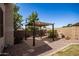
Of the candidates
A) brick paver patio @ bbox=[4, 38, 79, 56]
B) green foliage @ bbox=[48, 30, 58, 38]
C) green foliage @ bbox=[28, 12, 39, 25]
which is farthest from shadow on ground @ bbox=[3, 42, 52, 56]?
green foliage @ bbox=[28, 12, 39, 25]

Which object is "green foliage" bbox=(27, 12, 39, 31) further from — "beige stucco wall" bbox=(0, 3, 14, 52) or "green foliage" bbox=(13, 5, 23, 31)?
"beige stucco wall" bbox=(0, 3, 14, 52)

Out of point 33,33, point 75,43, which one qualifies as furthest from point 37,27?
point 75,43

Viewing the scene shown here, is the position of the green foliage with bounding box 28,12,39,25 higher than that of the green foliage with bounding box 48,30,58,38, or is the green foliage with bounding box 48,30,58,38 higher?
the green foliage with bounding box 28,12,39,25

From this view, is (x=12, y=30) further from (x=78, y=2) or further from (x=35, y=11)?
(x=78, y=2)

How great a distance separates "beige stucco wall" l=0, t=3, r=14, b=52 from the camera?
10.8 metres

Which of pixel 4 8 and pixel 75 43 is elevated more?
pixel 4 8

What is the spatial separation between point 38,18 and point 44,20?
0.13m

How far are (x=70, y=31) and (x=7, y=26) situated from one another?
51.7 inches

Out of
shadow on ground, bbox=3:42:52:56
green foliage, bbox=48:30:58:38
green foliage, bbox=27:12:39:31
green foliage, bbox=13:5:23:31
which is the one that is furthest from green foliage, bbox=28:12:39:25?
shadow on ground, bbox=3:42:52:56

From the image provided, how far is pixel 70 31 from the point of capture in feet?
35.9

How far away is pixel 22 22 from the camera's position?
35.8ft

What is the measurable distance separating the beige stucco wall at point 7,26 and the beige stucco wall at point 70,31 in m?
1.00

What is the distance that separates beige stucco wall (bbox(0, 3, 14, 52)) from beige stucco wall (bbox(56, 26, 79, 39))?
3.27 ft

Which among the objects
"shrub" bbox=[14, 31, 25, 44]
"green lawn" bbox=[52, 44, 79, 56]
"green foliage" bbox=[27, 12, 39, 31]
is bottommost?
"green lawn" bbox=[52, 44, 79, 56]
